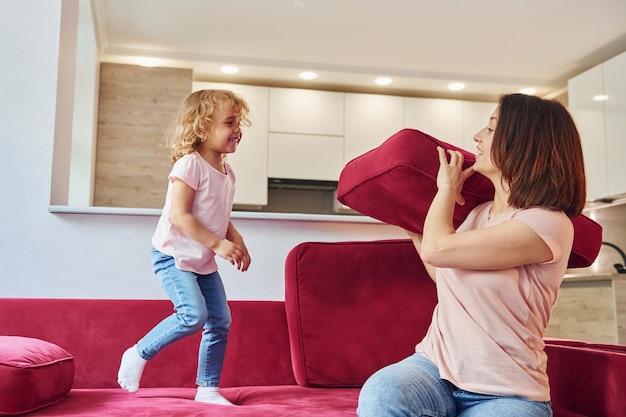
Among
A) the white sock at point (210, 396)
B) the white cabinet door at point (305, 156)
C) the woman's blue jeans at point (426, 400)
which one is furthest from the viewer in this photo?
the white cabinet door at point (305, 156)

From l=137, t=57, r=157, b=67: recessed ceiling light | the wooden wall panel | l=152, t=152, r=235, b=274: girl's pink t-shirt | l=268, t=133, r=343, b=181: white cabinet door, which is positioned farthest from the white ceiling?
l=152, t=152, r=235, b=274: girl's pink t-shirt

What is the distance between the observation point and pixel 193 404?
1.41 meters

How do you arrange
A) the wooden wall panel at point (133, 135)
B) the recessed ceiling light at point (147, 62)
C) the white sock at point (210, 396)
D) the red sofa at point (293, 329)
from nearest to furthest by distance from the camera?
the white sock at point (210, 396) < the red sofa at point (293, 329) < the wooden wall panel at point (133, 135) < the recessed ceiling light at point (147, 62)

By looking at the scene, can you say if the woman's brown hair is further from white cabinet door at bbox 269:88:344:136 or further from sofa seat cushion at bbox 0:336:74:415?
white cabinet door at bbox 269:88:344:136

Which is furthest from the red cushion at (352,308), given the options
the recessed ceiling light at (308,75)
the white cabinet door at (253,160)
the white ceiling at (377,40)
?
the recessed ceiling light at (308,75)

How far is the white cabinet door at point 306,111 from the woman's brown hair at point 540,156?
404cm

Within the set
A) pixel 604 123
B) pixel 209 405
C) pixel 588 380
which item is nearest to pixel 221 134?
pixel 209 405

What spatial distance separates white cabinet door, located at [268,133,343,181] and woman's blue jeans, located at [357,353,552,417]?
4.00 metres

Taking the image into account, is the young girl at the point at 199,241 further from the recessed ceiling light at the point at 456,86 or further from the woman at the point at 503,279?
the recessed ceiling light at the point at 456,86

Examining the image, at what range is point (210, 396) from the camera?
1556mm

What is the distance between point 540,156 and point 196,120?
988 millimetres

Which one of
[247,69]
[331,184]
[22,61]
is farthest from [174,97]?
[22,61]

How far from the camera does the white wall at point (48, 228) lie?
6.61 ft

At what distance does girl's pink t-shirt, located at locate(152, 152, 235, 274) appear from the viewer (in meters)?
1.74
